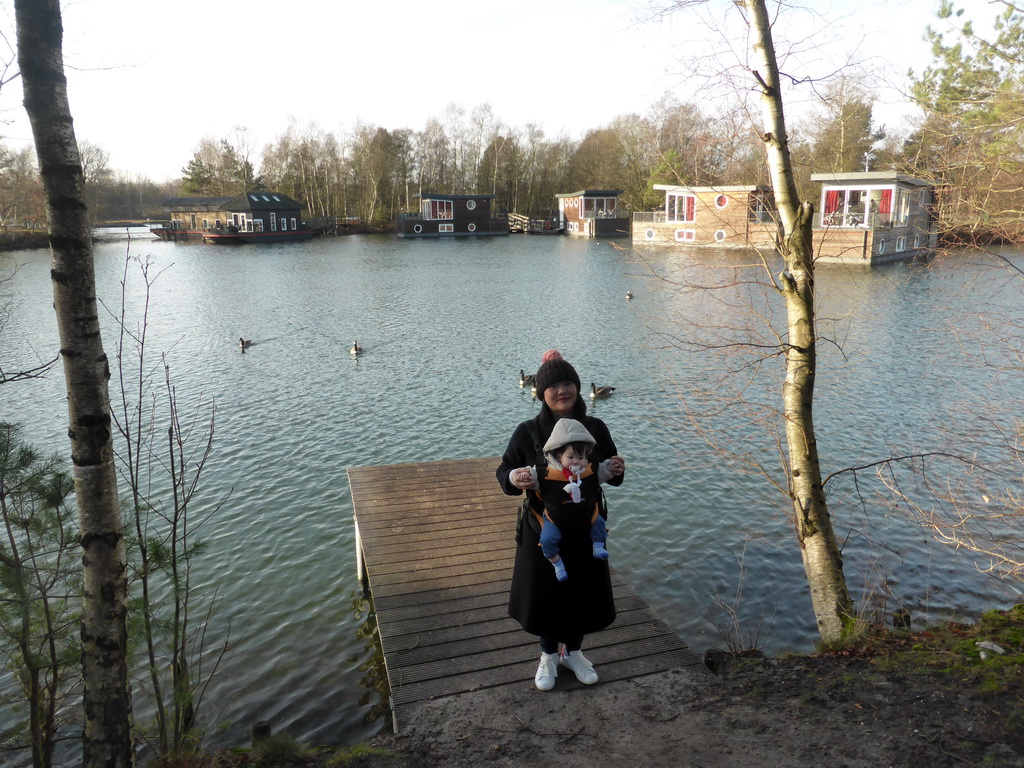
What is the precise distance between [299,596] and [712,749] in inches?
220

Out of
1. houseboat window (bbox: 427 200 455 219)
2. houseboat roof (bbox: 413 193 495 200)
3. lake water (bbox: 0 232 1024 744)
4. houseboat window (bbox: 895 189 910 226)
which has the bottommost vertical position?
lake water (bbox: 0 232 1024 744)

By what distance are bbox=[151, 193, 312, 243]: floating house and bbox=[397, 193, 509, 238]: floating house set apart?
10.4m

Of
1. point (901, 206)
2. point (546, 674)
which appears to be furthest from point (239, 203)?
point (546, 674)

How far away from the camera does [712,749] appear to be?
379 cm

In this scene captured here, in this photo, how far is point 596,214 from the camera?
223ft

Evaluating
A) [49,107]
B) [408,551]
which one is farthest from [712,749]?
[49,107]

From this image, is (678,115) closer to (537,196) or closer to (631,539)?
(631,539)

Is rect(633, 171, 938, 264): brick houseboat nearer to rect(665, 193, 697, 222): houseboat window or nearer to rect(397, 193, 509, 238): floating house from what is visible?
rect(665, 193, 697, 222): houseboat window

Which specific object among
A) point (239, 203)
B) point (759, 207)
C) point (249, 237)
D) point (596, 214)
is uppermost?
point (239, 203)

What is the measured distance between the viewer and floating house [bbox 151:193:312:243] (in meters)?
63.0

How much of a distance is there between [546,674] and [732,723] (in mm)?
1164

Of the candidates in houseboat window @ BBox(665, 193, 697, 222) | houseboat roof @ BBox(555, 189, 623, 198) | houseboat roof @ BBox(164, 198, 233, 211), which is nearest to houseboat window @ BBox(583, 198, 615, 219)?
houseboat roof @ BBox(555, 189, 623, 198)

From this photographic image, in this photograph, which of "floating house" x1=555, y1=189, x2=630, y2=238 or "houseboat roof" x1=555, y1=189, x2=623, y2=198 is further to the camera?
"houseboat roof" x1=555, y1=189, x2=623, y2=198

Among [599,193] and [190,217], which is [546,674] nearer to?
[599,193]
